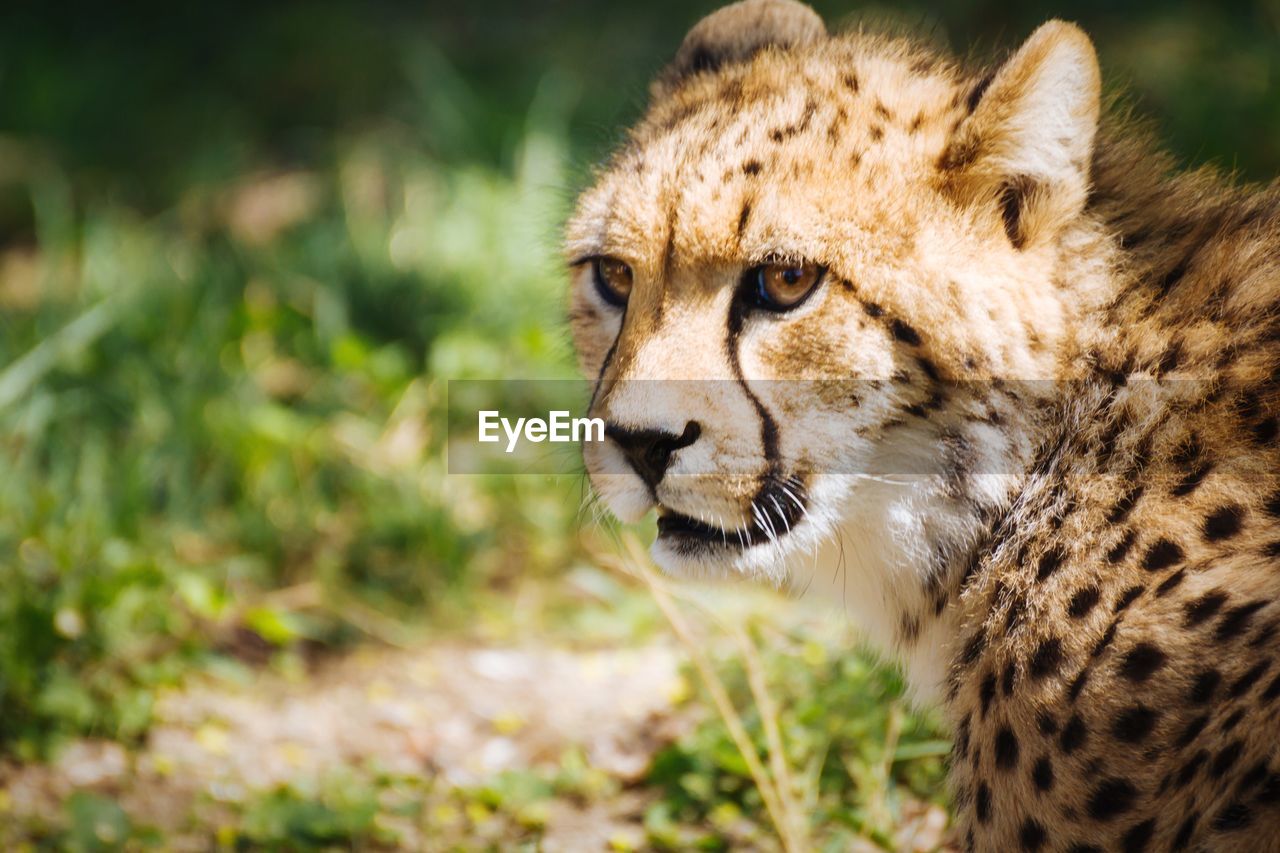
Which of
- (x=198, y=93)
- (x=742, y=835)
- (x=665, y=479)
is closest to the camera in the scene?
(x=665, y=479)

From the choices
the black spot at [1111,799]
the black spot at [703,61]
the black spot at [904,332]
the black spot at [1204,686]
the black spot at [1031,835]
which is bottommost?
the black spot at [1031,835]

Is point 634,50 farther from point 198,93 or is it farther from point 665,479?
point 665,479

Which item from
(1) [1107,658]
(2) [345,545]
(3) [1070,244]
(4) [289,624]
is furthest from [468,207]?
(1) [1107,658]

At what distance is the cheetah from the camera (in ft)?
6.29

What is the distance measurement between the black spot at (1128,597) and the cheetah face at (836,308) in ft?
0.88

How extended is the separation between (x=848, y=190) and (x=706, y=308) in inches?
11.0

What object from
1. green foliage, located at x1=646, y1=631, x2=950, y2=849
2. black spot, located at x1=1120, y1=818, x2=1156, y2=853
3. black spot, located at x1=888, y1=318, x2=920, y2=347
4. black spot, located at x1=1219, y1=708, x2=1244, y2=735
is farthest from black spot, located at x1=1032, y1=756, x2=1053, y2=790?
green foliage, located at x1=646, y1=631, x2=950, y2=849

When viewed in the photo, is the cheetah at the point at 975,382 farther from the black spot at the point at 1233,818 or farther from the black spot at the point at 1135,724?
the black spot at the point at 1233,818

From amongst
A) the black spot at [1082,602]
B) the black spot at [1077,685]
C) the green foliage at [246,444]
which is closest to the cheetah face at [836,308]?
the black spot at [1082,602]

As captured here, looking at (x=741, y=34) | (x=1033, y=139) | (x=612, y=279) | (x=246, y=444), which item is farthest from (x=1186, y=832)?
(x=246, y=444)

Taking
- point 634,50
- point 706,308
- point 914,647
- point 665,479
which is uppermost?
point 634,50

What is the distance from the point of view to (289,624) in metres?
3.54

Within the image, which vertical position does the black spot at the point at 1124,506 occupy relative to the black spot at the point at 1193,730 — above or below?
above

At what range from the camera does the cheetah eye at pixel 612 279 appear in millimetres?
2303
